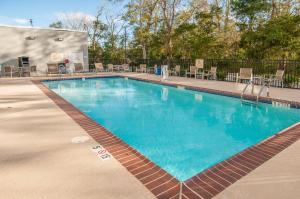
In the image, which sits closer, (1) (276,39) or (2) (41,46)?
(1) (276,39)

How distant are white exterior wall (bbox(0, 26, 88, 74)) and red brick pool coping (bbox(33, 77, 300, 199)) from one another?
48.9ft

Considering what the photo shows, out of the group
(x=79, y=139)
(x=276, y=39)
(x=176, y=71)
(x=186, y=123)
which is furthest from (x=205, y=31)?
(x=79, y=139)

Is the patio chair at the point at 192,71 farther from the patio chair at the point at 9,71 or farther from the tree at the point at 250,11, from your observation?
the patio chair at the point at 9,71

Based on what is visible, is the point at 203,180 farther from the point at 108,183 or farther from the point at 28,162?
the point at 28,162

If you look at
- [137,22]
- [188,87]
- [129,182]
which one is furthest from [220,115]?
[137,22]

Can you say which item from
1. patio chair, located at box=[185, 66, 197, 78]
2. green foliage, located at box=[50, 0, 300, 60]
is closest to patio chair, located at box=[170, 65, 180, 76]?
patio chair, located at box=[185, 66, 197, 78]

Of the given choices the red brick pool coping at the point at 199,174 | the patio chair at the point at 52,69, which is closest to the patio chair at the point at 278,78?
the red brick pool coping at the point at 199,174

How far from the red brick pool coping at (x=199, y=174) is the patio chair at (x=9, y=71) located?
14285 millimetres

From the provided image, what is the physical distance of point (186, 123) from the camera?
5.71 meters

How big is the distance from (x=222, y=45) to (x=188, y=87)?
23.2 feet

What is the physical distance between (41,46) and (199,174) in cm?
1836

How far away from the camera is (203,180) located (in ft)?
7.89

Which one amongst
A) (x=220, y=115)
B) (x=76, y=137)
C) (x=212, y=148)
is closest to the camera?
(x=76, y=137)

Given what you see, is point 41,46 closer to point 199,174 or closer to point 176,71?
point 176,71
